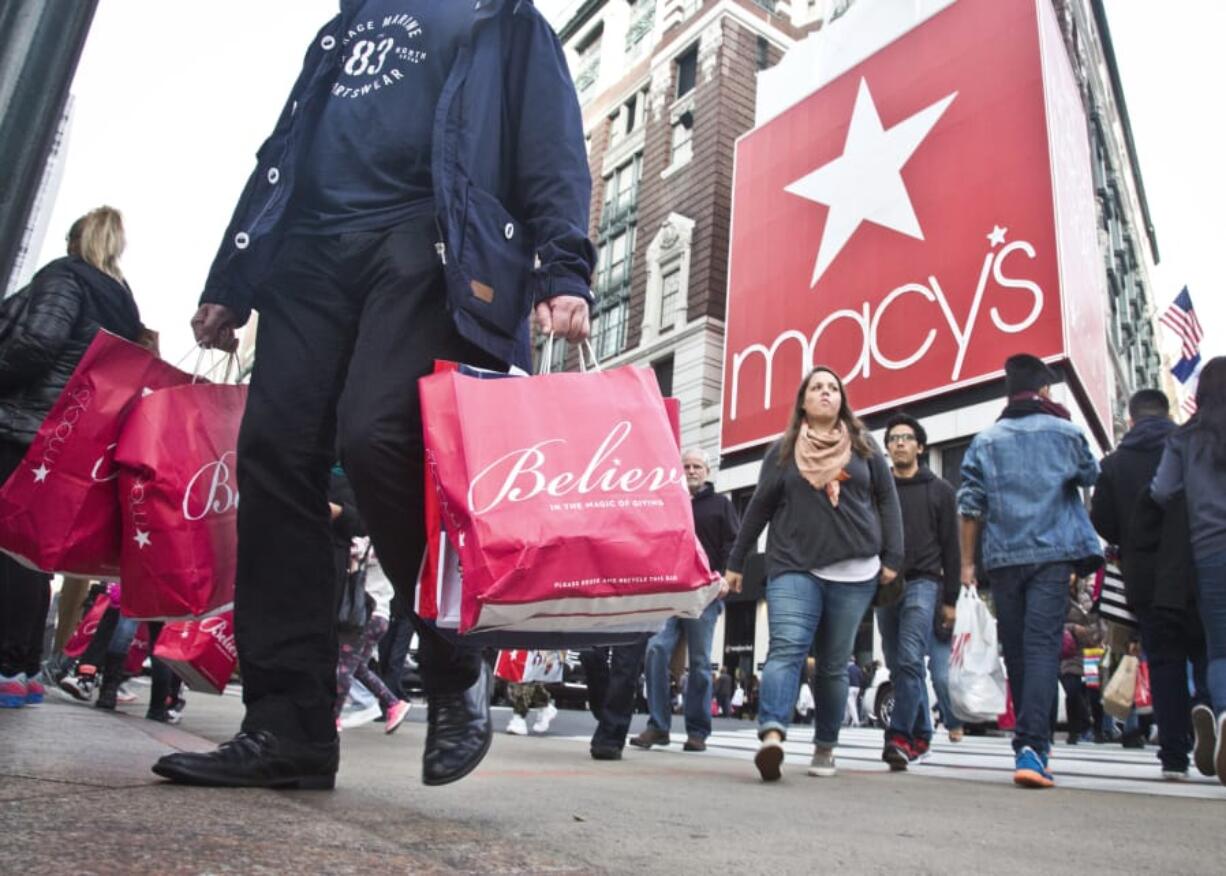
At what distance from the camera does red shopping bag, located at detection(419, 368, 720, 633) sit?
1.67 m

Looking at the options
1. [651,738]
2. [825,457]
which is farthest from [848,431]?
[651,738]

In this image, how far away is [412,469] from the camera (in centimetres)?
197

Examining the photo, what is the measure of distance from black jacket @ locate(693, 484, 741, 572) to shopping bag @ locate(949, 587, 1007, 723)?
4.96 feet

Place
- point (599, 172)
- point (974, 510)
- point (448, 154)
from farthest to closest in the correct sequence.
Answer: point (599, 172), point (974, 510), point (448, 154)

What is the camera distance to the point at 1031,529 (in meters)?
4.37

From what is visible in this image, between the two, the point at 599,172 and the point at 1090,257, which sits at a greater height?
the point at 599,172

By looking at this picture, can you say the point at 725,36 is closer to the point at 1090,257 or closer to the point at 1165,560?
the point at 1090,257

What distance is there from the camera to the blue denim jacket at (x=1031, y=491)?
4.32 m

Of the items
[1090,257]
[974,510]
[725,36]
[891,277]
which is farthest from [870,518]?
[725,36]

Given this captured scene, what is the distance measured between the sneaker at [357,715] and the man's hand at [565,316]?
407cm

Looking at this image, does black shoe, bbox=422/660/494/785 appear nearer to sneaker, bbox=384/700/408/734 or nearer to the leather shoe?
sneaker, bbox=384/700/408/734

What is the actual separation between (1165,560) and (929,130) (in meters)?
19.7

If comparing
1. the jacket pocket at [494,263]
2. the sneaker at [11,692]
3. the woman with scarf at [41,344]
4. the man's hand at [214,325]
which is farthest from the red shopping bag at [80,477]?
the sneaker at [11,692]

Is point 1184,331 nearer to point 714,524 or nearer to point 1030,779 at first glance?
point 714,524
